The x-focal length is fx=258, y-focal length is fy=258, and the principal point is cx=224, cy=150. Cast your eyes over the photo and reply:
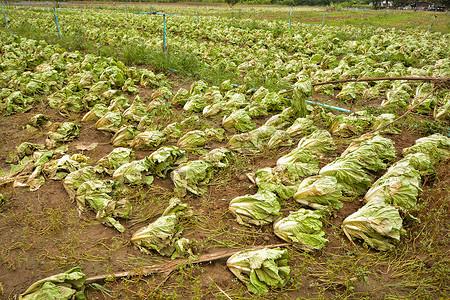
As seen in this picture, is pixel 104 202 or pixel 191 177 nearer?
pixel 104 202

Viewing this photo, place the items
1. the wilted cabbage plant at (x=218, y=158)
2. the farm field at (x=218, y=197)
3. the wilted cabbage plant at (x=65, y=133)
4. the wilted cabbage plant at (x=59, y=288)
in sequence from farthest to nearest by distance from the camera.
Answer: the wilted cabbage plant at (x=65, y=133) → the wilted cabbage plant at (x=218, y=158) → the farm field at (x=218, y=197) → the wilted cabbage plant at (x=59, y=288)

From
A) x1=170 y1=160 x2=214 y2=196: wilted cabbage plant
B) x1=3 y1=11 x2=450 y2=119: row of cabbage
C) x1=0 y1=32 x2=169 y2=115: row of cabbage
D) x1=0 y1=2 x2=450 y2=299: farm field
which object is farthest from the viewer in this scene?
x1=3 y1=11 x2=450 y2=119: row of cabbage

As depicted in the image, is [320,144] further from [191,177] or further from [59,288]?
[59,288]

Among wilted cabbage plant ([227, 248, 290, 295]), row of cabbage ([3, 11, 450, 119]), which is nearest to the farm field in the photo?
wilted cabbage plant ([227, 248, 290, 295])

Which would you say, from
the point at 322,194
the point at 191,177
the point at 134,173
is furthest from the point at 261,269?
the point at 134,173

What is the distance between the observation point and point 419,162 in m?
4.91

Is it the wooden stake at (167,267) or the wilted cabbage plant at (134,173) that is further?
the wilted cabbage plant at (134,173)

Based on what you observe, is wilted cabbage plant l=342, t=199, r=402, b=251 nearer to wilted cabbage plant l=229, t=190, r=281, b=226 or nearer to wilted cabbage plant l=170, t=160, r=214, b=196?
wilted cabbage plant l=229, t=190, r=281, b=226

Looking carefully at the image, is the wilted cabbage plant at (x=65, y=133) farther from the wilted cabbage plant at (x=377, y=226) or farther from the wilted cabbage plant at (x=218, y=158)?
the wilted cabbage plant at (x=377, y=226)

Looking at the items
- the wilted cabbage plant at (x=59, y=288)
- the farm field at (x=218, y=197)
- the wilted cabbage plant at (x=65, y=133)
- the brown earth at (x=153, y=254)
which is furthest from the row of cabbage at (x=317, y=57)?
the wilted cabbage plant at (x=59, y=288)

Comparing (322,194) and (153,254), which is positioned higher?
(322,194)

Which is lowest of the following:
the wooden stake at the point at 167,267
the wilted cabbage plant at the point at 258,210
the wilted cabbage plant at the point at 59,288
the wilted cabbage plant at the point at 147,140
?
the wooden stake at the point at 167,267

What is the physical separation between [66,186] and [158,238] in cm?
212

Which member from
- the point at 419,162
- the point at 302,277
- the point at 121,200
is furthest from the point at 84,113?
the point at 419,162
